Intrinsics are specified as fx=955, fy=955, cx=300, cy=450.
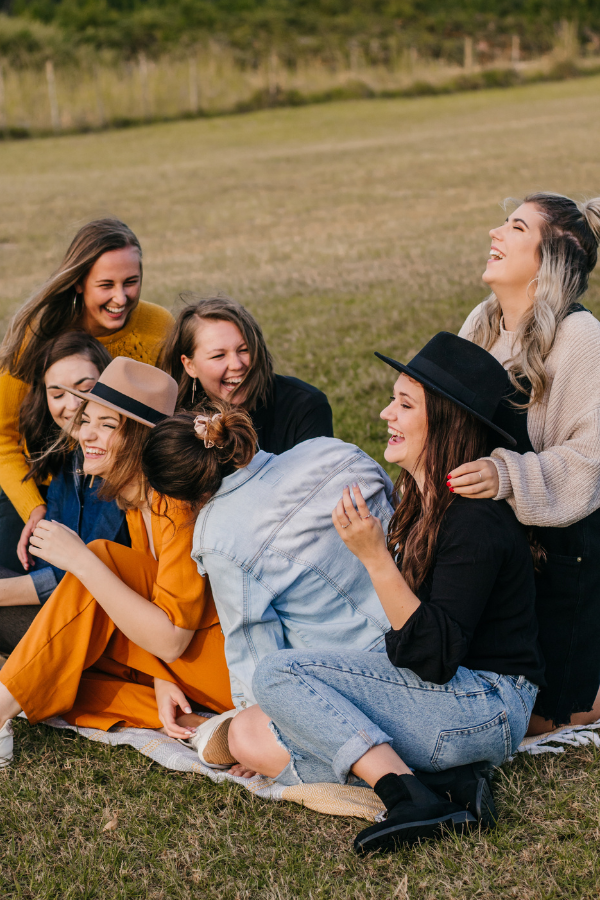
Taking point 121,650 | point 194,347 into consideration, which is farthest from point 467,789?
point 194,347

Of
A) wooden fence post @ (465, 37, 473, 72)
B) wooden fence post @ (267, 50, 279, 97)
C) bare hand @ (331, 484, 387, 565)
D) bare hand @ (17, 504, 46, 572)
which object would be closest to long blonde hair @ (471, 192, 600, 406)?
bare hand @ (331, 484, 387, 565)

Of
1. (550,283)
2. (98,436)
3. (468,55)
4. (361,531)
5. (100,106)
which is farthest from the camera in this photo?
(468,55)

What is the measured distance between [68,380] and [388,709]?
216cm

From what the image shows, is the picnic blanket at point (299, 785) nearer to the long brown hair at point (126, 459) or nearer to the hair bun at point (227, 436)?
the long brown hair at point (126, 459)

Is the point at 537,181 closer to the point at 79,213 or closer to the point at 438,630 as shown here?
the point at 79,213

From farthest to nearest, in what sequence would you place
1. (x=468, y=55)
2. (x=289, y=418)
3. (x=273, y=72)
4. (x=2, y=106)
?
(x=468, y=55), (x=273, y=72), (x=2, y=106), (x=289, y=418)

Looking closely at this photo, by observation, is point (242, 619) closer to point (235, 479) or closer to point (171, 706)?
point (235, 479)

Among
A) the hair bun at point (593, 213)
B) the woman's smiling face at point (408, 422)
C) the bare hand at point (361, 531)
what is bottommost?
the bare hand at point (361, 531)

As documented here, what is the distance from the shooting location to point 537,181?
15789mm

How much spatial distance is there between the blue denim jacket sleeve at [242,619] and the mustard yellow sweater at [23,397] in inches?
60.8

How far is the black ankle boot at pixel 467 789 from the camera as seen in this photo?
9.16ft

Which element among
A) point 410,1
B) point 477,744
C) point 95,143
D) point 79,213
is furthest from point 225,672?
point 410,1

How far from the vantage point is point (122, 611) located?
323cm

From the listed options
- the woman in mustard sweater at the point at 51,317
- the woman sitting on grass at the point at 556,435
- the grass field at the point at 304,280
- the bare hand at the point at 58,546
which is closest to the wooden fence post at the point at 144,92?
the grass field at the point at 304,280
